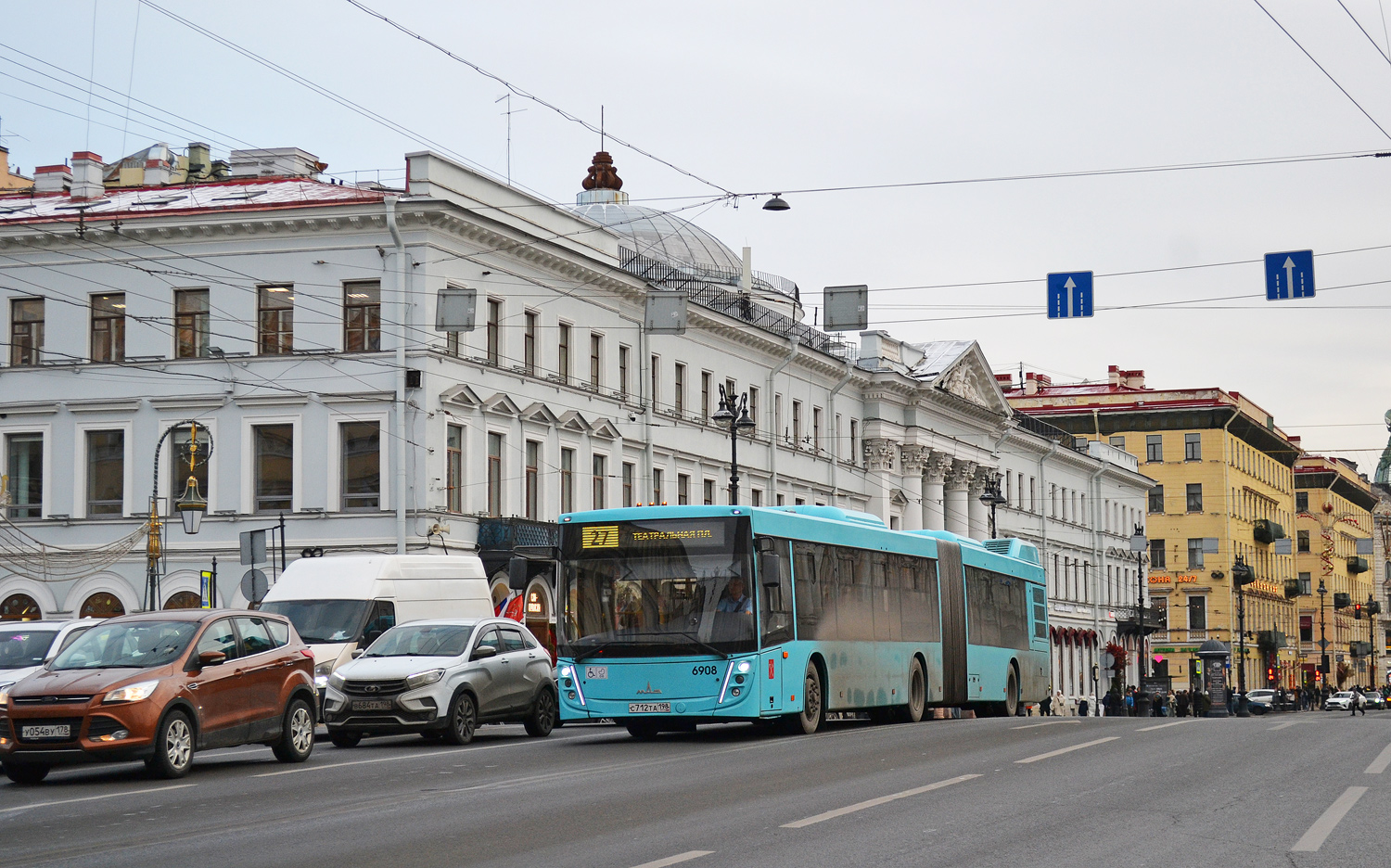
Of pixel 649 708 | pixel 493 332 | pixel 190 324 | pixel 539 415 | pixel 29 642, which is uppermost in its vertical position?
pixel 190 324

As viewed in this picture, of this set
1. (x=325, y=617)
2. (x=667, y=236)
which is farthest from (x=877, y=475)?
(x=325, y=617)

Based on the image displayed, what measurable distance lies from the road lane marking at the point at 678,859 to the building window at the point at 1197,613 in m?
102

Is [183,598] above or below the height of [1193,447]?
below

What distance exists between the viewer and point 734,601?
22.8 m

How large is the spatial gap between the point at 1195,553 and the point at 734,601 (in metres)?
92.1

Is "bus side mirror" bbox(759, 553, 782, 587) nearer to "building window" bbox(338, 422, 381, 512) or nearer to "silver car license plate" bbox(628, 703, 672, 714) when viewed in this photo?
"silver car license plate" bbox(628, 703, 672, 714)

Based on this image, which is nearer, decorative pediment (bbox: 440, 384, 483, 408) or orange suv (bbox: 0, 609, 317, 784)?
orange suv (bbox: 0, 609, 317, 784)

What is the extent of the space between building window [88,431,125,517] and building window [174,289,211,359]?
2448 millimetres

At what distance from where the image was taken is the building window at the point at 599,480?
47.6 meters

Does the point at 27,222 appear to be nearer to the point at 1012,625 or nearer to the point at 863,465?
the point at 1012,625

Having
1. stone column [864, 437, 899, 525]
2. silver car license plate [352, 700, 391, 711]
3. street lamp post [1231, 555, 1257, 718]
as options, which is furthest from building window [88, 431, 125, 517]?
street lamp post [1231, 555, 1257, 718]

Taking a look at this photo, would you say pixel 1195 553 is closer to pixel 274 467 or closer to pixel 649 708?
pixel 274 467

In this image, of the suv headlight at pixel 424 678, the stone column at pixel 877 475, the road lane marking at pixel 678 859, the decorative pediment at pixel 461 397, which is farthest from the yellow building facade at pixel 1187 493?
the road lane marking at pixel 678 859

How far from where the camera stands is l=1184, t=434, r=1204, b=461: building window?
360 ft
